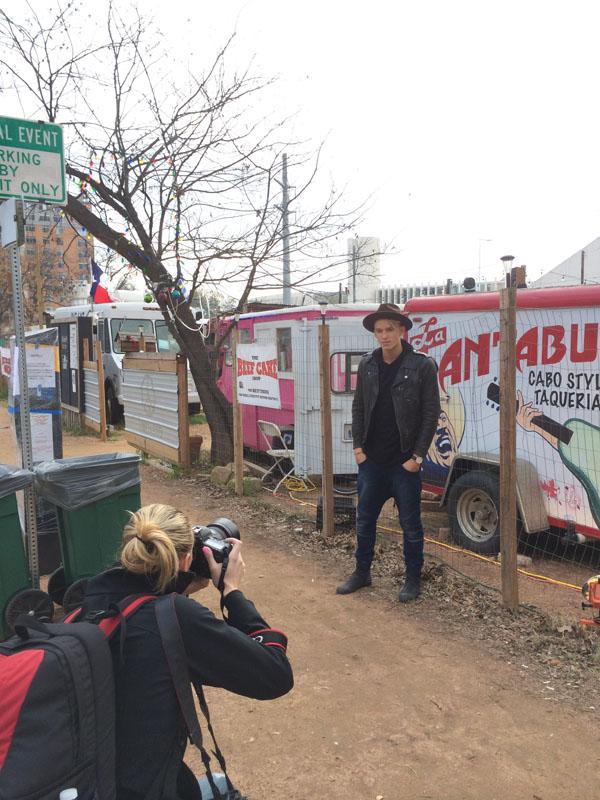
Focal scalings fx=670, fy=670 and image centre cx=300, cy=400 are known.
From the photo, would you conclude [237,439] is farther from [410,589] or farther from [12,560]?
[12,560]

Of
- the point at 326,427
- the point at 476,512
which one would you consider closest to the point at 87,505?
the point at 326,427

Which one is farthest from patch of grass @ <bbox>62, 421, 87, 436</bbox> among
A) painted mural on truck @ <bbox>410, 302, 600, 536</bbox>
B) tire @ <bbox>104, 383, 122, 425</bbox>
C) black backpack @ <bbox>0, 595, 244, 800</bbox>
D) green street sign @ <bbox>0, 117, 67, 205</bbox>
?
black backpack @ <bbox>0, 595, 244, 800</bbox>

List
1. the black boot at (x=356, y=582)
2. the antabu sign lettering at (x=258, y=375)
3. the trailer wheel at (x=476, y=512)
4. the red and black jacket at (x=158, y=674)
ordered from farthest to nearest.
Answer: the antabu sign lettering at (x=258, y=375)
the trailer wheel at (x=476, y=512)
the black boot at (x=356, y=582)
the red and black jacket at (x=158, y=674)

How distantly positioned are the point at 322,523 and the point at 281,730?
3.02 metres

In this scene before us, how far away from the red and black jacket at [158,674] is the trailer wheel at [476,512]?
4101 mm

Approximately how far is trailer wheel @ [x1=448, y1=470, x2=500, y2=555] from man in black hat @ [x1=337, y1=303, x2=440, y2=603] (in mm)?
1198

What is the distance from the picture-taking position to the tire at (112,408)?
1508 centimetres

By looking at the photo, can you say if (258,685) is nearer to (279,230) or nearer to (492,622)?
(492,622)

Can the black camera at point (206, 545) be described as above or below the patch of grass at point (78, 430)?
above

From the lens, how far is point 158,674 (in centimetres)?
157

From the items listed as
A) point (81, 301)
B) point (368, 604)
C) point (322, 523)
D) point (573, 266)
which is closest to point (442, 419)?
Result: point (322, 523)

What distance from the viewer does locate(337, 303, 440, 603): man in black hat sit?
4.43 m

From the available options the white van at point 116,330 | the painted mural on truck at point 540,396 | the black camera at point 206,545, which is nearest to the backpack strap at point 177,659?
the black camera at point 206,545

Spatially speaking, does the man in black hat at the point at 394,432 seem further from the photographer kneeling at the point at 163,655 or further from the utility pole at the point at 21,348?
the photographer kneeling at the point at 163,655
